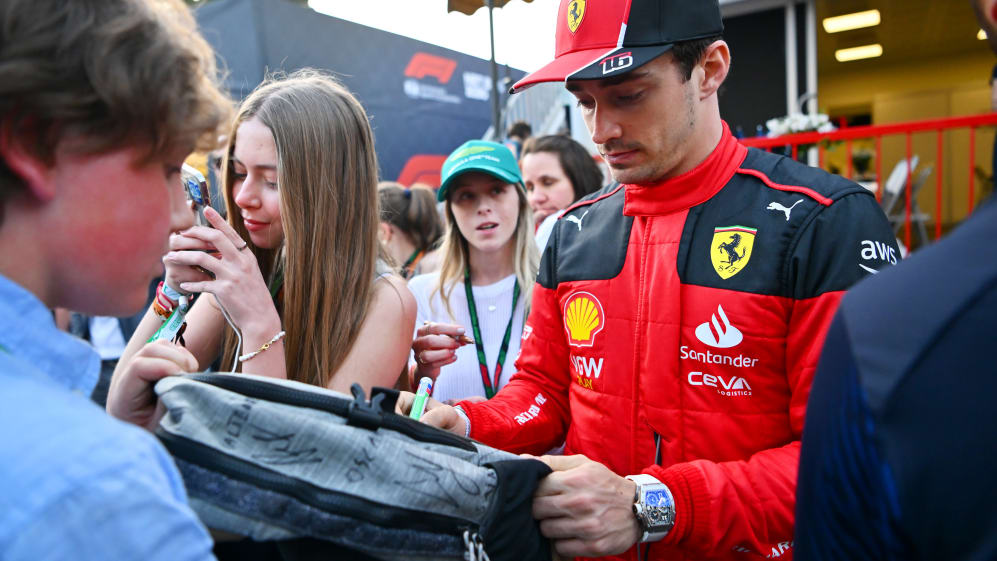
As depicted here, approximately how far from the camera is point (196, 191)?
1.62m

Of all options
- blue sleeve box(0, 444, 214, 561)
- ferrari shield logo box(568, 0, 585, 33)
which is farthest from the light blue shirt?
ferrari shield logo box(568, 0, 585, 33)

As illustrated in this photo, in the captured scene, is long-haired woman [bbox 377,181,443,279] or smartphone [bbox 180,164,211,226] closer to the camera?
smartphone [bbox 180,164,211,226]

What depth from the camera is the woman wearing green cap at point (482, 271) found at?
3047mm

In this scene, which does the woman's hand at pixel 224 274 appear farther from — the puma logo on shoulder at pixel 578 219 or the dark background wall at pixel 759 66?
the dark background wall at pixel 759 66

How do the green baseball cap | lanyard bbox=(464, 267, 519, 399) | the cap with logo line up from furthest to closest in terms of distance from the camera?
the green baseball cap
lanyard bbox=(464, 267, 519, 399)
the cap with logo

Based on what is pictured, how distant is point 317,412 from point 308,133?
43.6 inches

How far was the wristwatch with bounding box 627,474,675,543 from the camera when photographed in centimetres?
141

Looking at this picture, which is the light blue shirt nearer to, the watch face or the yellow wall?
the watch face

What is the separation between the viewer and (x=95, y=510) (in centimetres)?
62

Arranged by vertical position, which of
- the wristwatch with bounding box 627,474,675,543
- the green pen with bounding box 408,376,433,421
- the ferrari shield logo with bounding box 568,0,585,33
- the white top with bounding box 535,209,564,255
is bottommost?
the wristwatch with bounding box 627,474,675,543

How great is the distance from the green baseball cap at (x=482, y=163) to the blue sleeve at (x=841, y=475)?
2.45 meters

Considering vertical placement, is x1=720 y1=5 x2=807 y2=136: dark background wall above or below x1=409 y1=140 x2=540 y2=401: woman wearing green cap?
above

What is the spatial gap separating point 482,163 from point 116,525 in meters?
2.67

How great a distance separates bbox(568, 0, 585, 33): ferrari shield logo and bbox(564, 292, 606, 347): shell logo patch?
75cm
